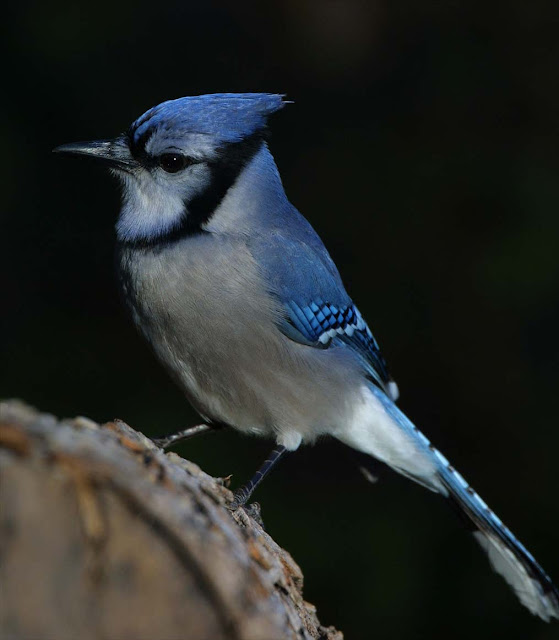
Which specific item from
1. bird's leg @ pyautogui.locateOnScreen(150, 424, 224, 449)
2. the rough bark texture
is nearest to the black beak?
bird's leg @ pyautogui.locateOnScreen(150, 424, 224, 449)

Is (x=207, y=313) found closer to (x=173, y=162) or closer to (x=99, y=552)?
(x=173, y=162)

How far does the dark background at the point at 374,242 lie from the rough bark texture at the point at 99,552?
1.47m

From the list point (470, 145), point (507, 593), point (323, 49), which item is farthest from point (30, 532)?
point (323, 49)

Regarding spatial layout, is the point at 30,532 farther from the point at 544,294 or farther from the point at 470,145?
the point at 470,145

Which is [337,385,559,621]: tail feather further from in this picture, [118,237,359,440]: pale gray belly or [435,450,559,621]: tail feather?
[118,237,359,440]: pale gray belly

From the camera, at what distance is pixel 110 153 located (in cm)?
179

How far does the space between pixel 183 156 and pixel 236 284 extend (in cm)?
24

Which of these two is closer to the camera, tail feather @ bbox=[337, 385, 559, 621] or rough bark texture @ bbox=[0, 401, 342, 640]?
rough bark texture @ bbox=[0, 401, 342, 640]

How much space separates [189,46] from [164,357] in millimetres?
2051

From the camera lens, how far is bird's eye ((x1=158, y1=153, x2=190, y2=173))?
1.73 meters

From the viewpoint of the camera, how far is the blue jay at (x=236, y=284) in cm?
167

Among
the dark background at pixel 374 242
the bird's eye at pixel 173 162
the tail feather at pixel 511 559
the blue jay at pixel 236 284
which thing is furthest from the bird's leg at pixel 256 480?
the dark background at pixel 374 242

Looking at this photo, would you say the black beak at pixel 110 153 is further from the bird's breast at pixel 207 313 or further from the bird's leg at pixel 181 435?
the bird's leg at pixel 181 435

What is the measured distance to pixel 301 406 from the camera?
1780 millimetres
